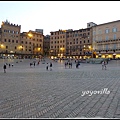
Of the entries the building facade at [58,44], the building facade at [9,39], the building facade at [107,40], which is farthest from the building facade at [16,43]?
the building facade at [107,40]

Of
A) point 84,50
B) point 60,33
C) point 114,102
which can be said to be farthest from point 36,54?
point 114,102

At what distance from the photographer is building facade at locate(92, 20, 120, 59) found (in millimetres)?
70062

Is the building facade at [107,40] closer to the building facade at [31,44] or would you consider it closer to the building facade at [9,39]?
the building facade at [31,44]

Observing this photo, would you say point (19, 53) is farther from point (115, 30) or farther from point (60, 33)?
point (115, 30)

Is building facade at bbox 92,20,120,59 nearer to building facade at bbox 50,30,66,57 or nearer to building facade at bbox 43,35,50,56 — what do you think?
building facade at bbox 50,30,66,57

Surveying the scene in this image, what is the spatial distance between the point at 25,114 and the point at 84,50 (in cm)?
8387

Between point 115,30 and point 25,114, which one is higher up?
point 115,30

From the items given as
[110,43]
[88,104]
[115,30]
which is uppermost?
[115,30]

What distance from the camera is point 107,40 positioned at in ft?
243

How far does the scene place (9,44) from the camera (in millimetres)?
86500

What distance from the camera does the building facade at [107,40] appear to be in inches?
2758

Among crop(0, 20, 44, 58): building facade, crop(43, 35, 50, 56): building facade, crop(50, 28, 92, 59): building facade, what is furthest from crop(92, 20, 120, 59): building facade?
crop(43, 35, 50, 56): building facade

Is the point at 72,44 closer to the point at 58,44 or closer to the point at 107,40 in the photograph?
the point at 58,44

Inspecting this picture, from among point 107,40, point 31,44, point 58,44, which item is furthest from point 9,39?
point 107,40
